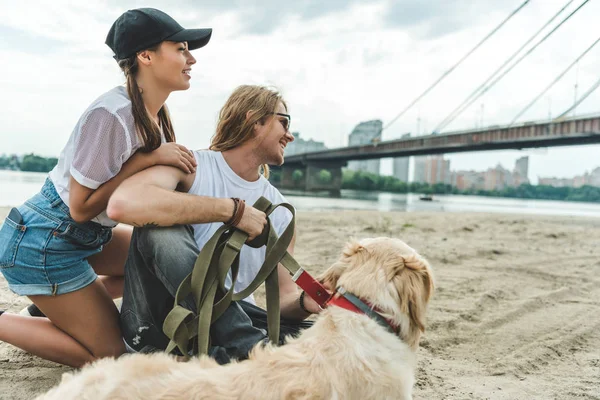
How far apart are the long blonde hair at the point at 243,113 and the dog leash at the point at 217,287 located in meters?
0.86

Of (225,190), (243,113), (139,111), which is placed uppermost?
(243,113)

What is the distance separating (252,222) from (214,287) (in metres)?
0.45

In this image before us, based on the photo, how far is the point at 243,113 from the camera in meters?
3.47

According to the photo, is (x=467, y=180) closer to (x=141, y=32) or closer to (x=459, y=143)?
(x=459, y=143)

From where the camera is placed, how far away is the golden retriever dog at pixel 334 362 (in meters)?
1.92

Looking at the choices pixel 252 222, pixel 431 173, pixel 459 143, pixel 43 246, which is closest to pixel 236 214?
pixel 252 222

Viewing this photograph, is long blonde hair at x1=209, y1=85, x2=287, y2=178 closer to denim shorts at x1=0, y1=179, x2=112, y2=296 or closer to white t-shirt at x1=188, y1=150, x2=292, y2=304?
white t-shirt at x1=188, y1=150, x2=292, y2=304

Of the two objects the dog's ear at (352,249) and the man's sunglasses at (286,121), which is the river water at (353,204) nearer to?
the man's sunglasses at (286,121)

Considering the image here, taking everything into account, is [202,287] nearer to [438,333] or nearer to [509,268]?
[438,333]

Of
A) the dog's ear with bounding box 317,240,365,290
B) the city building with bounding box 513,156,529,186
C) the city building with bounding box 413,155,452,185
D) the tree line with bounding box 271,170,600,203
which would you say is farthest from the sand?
the city building with bounding box 413,155,452,185

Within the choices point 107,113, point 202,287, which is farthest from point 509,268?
point 107,113

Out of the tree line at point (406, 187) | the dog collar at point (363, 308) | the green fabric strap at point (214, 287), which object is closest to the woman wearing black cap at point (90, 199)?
the green fabric strap at point (214, 287)

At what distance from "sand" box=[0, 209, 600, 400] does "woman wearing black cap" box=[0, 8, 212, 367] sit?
365mm

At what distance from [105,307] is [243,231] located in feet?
3.80
